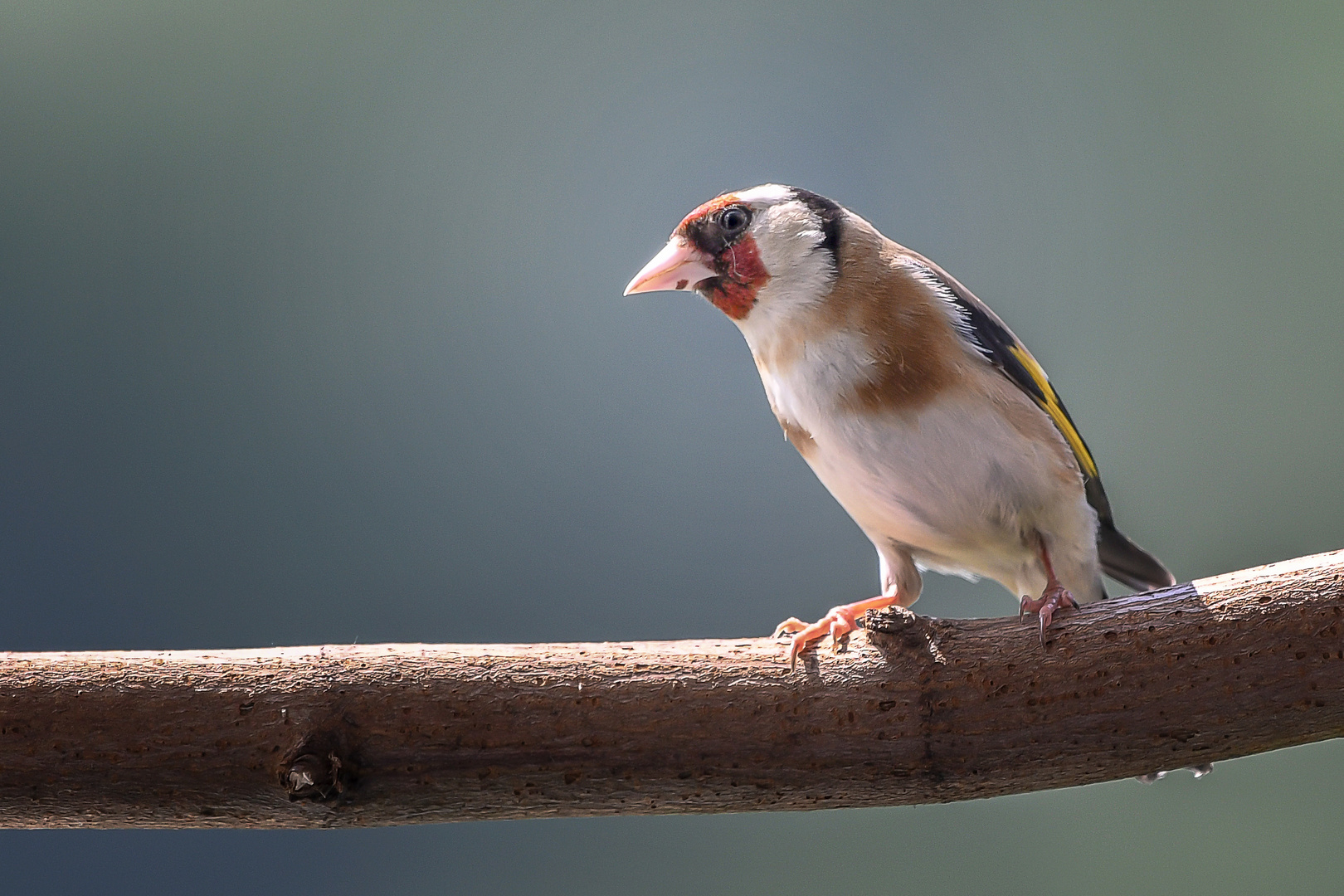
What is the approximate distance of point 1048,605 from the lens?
56.6 inches

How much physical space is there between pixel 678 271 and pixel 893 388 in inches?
15.3

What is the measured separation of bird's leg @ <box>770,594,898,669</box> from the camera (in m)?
1.48

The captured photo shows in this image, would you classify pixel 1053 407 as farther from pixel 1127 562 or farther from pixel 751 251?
pixel 751 251

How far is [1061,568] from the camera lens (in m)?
1.81

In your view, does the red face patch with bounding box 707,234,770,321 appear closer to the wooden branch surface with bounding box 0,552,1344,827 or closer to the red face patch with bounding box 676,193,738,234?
the red face patch with bounding box 676,193,738,234

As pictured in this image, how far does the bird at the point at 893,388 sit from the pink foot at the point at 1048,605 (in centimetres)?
11

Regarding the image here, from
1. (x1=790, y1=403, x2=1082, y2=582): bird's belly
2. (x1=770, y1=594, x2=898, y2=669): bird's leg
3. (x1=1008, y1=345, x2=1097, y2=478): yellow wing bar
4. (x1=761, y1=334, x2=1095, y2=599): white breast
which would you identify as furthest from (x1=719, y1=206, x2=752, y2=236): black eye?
(x1=770, y1=594, x2=898, y2=669): bird's leg

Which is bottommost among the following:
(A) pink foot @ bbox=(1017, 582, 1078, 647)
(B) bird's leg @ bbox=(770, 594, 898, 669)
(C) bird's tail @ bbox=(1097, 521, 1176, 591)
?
(C) bird's tail @ bbox=(1097, 521, 1176, 591)

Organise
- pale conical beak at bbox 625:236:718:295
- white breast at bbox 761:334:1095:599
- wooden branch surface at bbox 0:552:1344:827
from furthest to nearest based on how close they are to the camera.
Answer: pale conical beak at bbox 625:236:718:295 < white breast at bbox 761:334:1095:599 < wooden branch surface at bbox 0:552:1344:827

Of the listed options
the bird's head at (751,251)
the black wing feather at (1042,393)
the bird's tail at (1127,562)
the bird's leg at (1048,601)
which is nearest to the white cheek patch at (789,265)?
the bird's head at (751,251)

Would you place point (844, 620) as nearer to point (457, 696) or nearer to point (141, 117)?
point (457, 696)

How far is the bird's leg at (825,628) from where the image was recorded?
4.85 ft

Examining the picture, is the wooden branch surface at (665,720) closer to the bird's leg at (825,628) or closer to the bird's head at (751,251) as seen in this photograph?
the bird's leg at (825,628)

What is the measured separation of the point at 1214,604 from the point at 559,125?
2.14 m
